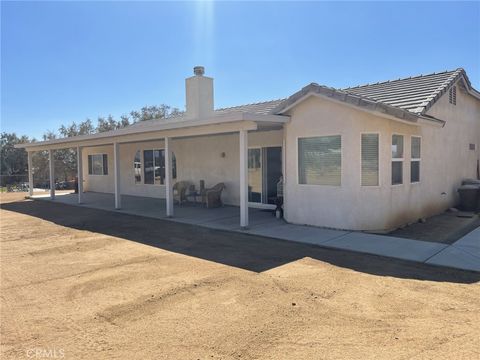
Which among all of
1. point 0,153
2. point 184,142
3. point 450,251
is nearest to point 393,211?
point 450,251

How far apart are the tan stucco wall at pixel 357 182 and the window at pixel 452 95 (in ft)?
2.51

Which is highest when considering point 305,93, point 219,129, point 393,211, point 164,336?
point 305,93

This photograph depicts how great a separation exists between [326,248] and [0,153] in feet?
127

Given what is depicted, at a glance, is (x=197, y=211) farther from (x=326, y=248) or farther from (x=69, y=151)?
(x=69, y=151)

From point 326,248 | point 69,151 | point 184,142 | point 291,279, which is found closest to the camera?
point 291,279

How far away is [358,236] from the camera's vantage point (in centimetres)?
823

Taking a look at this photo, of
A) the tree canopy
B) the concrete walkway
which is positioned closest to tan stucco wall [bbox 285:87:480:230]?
the concrete walkway

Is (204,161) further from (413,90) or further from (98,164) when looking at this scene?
(98,164)

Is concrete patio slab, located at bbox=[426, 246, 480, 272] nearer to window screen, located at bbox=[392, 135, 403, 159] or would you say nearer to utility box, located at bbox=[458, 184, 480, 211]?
window screen, located at bbox=[392, 135, 403, 159]

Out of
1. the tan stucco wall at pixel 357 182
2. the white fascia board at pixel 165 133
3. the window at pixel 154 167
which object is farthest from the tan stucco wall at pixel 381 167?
the window at pixel 154 167

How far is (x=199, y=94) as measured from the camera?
15.5 meters

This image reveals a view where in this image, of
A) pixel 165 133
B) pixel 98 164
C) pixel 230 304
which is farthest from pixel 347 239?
pixel 98 164

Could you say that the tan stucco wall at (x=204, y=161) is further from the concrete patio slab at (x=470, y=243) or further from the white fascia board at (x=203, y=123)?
the concrete patio slab at (x=470, y=243)

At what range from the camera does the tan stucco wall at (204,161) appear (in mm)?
13664
